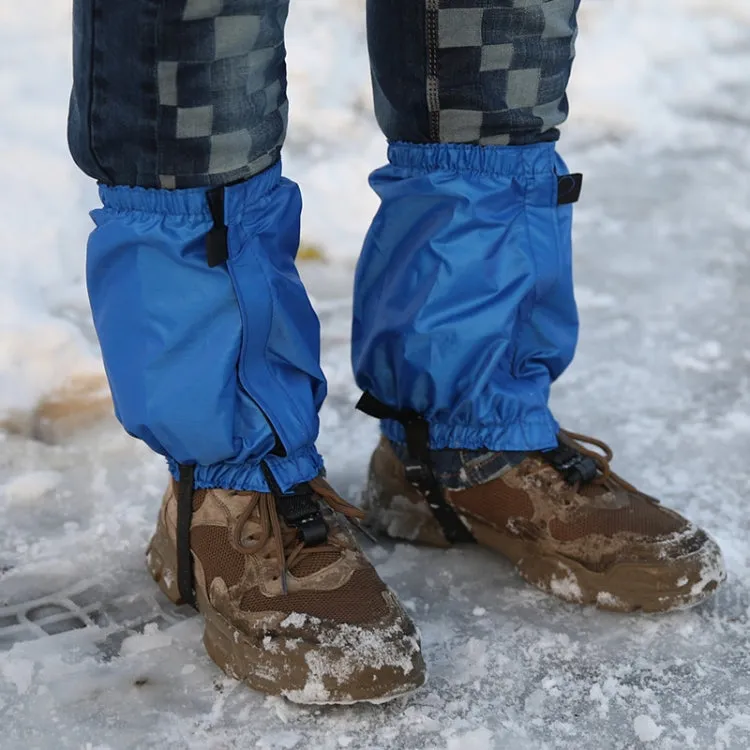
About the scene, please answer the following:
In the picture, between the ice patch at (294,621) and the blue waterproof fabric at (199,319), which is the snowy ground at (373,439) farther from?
the blue waterproof fabric at (199,319)

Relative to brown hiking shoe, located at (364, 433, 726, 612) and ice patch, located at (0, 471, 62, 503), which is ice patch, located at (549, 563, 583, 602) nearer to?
brown hiking shoe, located at (364, 433, 726, 612)

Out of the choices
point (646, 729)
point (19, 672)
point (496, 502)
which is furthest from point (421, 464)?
point (19, 672)

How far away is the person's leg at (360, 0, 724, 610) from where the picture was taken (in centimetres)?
138

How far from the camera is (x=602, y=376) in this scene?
207cm

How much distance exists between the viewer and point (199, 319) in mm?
1255

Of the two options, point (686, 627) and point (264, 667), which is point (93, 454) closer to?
point (264, 667)

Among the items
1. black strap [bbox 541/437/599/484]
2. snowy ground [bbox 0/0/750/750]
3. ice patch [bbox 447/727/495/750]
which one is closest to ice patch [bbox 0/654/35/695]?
snowy ground [bbox 0/0/750/750]

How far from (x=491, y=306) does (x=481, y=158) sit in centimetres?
19

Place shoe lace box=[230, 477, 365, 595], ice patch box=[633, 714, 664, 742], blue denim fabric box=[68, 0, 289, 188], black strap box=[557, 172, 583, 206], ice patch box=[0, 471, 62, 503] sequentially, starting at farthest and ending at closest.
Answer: ice patch box=[0, 471, 62, 503], black strap box=[557, 172, 583, 206], shoe lace box=[230, 477, 365, 595], ice patch box=[633, 714, 664, 742], blue denim fabric box=[68, 0, 289, 188]

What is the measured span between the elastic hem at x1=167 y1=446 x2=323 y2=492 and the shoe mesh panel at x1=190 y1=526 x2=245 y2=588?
6 centimetres

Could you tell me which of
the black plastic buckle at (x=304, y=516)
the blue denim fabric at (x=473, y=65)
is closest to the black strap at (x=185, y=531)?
the black plastic buckle at (x=304, y=516)

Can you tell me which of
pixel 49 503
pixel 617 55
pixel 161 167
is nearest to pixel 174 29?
pixel 161 167

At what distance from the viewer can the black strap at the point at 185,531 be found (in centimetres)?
139

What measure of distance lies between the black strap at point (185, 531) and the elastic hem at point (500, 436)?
1.14ft
